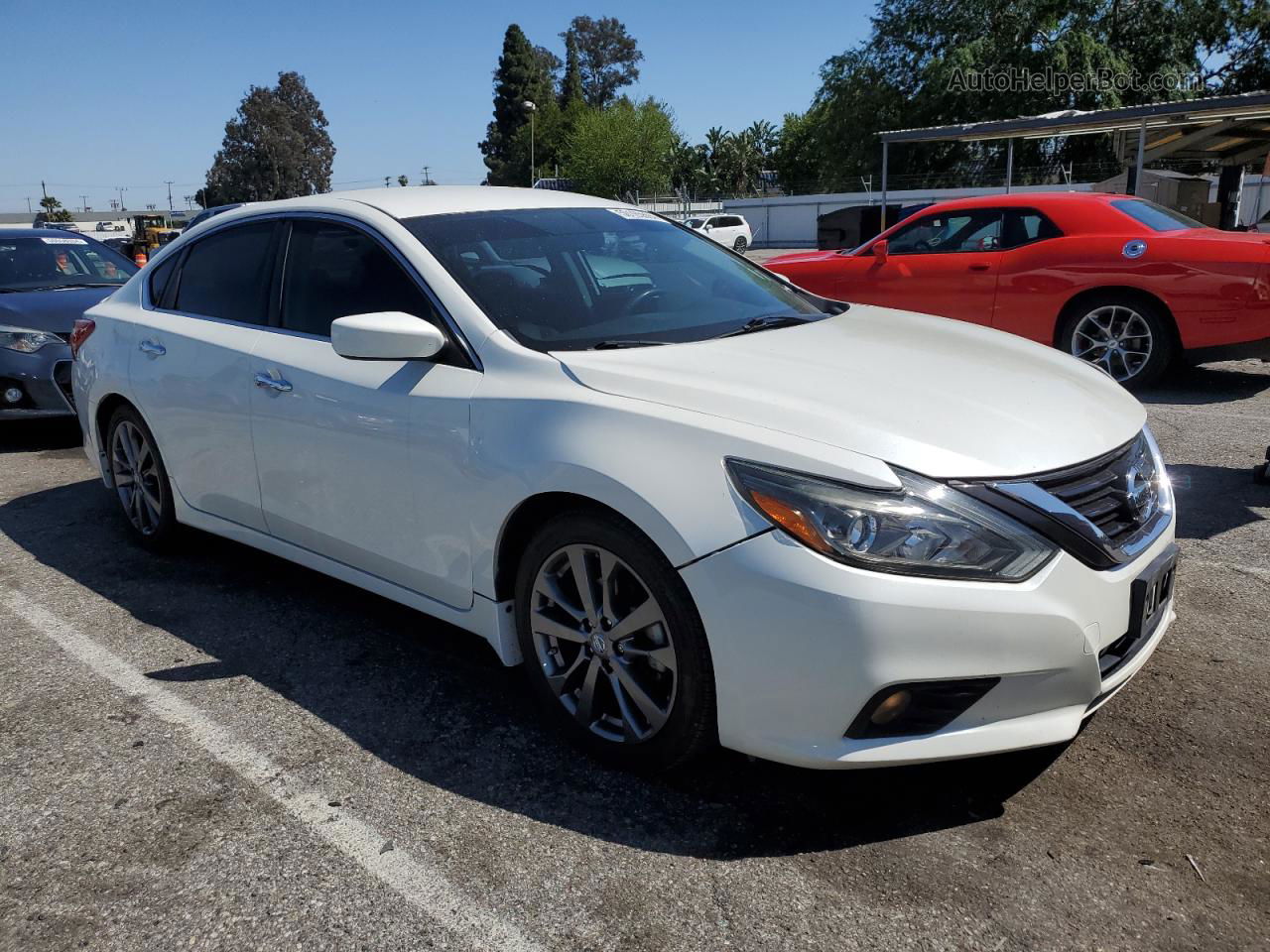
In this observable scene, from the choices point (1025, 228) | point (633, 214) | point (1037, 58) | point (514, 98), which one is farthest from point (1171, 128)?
point (514, 98)

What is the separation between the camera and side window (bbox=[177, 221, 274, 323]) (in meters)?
Result: 4.08

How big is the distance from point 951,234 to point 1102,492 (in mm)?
6700

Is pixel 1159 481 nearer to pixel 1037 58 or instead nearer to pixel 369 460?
pixel 369 460

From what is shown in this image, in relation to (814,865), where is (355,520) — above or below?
above

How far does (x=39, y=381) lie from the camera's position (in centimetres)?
724

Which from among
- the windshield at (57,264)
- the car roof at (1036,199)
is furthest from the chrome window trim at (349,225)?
the car roof at (1036,199)

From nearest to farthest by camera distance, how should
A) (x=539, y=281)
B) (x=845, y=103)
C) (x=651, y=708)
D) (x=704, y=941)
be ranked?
(x=704, y=941) → (x=651, y=708) → (x=539, y=281) → (x=845, y=103)

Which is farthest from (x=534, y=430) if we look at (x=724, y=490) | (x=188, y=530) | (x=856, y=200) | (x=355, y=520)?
(x=856, y=200)

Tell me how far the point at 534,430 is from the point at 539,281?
0.77m

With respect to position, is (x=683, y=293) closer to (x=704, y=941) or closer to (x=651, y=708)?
(x=651, y=708)

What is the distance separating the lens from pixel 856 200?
46156 mm

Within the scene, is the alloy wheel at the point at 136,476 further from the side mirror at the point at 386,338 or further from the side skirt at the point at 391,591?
the side mirror at the point at 386,338

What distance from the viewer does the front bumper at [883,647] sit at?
7.61 feet

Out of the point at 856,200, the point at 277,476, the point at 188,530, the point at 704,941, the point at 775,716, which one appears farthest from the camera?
the point at 856,200
